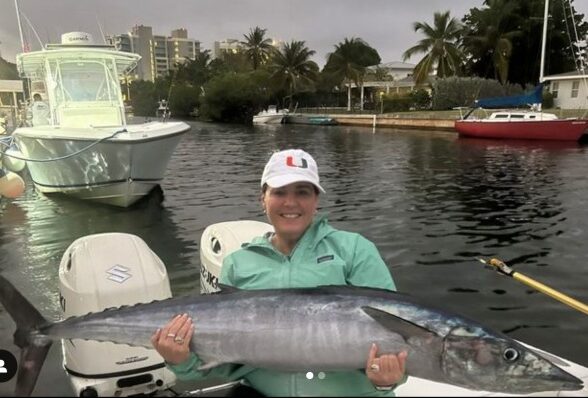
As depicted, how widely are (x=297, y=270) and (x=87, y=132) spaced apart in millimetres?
12272

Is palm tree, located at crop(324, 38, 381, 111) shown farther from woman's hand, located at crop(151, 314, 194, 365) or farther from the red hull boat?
woman's hand, located at crop(151, 314, 194, 365)

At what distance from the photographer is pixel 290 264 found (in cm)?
272

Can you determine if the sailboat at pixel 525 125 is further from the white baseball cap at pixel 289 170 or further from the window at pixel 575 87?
the white baseball cap at pixel 289 170

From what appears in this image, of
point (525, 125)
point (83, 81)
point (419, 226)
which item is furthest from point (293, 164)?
point (525, 125)

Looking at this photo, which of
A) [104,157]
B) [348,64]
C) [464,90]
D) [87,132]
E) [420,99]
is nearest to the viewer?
[87,132]

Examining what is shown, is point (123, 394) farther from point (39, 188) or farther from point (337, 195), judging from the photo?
point (39, 188)

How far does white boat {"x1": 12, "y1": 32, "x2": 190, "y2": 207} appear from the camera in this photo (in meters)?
13.5

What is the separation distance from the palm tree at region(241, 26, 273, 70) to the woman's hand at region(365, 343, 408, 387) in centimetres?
8831

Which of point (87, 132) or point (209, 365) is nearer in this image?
point (209, 365)

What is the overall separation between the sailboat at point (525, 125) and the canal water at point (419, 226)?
25.8 ft

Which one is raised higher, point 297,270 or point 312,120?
point 297,270

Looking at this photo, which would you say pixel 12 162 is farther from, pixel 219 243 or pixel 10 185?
pixel 219 243

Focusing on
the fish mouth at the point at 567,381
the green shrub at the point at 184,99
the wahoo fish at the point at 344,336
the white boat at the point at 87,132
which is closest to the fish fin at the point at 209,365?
the wahoo fish at the point at 344,336

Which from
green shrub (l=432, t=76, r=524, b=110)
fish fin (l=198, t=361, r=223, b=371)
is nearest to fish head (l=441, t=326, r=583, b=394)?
fish fin (l=198, t=361, r=223, b=371)
